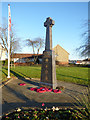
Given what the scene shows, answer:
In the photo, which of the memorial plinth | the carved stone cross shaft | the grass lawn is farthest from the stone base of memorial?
the grass lawn

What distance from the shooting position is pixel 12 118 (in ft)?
9.71

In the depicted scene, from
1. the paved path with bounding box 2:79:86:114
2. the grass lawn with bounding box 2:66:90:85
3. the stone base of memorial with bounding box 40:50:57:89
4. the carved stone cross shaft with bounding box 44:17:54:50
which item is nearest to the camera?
the paved path with bounding box 2:79:86:114

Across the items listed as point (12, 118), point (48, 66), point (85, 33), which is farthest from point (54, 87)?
point (85, 33)

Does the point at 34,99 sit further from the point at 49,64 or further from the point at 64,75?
the point at 64,75

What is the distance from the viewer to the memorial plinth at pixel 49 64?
6508 millimetres

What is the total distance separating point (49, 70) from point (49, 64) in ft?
1.29

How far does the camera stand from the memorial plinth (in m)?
6.51

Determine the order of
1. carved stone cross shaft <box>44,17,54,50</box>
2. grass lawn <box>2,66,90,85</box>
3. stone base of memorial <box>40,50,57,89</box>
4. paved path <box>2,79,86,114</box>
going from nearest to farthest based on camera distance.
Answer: paved path <box>2,79,86,114</box>, stone base of memorial <box>40,50,57,89</box>, carved stone cross shaft <box>44,17,54,50</box>, grass lawn <box>2,66,90,85</box>

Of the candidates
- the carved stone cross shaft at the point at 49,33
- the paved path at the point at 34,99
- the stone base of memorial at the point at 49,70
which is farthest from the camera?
the carved stone cross shaft at the point at 49,33

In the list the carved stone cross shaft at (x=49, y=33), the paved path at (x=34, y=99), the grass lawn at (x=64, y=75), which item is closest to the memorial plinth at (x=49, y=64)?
the carved stone cross shaft at (x=49, y=33)

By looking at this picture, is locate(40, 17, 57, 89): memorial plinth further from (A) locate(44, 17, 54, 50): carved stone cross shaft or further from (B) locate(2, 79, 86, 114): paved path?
(B) locate(2, 79, 86, 114): paved path

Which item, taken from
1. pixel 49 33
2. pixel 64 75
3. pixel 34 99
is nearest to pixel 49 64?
pixel 49 33

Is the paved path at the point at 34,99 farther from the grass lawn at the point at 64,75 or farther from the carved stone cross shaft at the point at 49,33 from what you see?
the grass lawn at the point at 64,75

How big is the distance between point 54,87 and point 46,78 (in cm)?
80
